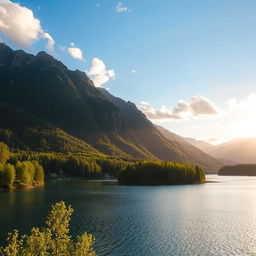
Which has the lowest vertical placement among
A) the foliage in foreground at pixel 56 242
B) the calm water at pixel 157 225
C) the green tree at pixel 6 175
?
the calm water at pixel 157 225

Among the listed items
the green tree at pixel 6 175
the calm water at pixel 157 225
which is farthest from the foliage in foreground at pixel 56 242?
the green tree at pixel 6 175

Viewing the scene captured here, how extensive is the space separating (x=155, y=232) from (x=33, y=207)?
49.8m

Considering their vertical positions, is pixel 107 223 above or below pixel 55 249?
below

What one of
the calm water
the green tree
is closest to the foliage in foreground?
the calm water

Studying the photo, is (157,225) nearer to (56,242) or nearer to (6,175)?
(56,242)

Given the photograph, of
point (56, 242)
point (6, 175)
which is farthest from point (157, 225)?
point (6, 175)

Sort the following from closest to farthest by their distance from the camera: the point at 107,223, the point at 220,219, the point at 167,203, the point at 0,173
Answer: the point at 107,223
the point at 220,219
the point at 167,203
the point at 0,173

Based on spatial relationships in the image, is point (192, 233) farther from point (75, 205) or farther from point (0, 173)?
point (0, 173)

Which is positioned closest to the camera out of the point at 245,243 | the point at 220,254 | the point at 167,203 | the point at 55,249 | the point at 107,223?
the point at 55,249

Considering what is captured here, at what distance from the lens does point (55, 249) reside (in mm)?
27359

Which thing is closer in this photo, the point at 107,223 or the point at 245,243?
the point at 245,243

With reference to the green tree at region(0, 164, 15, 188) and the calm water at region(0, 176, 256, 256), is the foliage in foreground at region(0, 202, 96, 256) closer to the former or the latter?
the calm water at region(0, 176, 256, 256)

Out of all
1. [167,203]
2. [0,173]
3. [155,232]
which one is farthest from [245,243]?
[0,173]

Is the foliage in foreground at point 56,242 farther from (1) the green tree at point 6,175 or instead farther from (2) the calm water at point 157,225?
(1) the green tree at point 6,175
